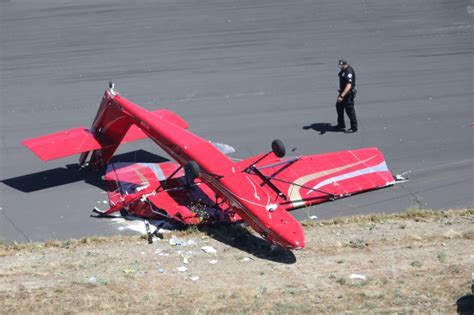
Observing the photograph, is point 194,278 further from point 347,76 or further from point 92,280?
point 347,76

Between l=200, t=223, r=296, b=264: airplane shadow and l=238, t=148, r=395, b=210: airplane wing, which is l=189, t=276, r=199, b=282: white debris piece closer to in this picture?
l=200, t=223, r=296, b=264: airplane shadow

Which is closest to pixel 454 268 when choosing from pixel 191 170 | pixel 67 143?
pixel 191 170

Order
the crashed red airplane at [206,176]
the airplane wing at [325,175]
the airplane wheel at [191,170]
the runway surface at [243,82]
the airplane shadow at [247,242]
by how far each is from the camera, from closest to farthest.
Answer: the airplane shadow at [247,242], the crashed red airplane at [206,176], the airplane wheel at [191,170], the airplane wing at [325,175], the runway surface at [243,82]

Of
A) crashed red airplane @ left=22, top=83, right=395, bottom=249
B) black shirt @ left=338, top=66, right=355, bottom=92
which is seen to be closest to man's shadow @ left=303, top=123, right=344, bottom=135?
black shirt @ left=338, top=66, right=355, bottom=92

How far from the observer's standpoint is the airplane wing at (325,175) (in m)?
16.8

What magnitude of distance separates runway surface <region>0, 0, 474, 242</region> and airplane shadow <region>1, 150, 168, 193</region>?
0.05 m

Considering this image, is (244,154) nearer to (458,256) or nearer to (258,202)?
(258,202)

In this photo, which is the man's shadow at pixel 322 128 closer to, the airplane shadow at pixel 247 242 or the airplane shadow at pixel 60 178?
the airplane shadow at pixel 60 178

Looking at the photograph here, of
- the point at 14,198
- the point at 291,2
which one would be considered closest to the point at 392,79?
the point at 291,2

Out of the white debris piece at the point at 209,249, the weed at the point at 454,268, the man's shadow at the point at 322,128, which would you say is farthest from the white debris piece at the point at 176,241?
the man's shadow at the point at 322,128

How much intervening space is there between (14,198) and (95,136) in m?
2.12

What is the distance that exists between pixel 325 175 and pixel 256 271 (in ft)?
12.8

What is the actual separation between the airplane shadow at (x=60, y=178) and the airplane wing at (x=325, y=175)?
306cm

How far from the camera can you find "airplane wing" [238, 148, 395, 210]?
1683 centimetres
